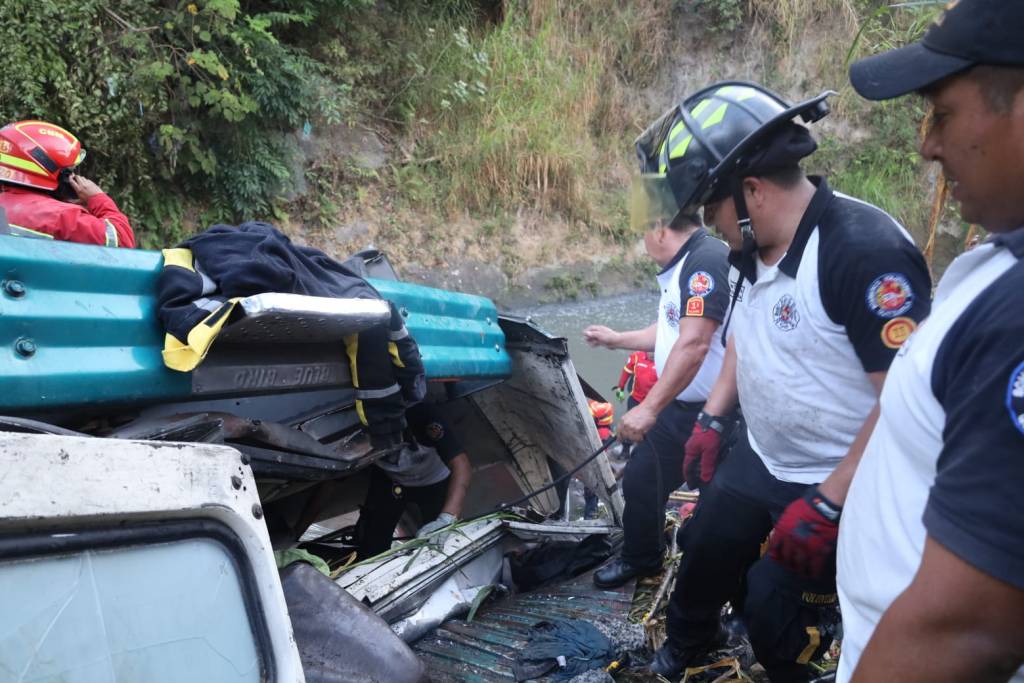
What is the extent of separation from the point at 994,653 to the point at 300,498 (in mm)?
2661

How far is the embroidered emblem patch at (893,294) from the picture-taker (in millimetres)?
1822

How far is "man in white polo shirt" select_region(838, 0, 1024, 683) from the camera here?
0.91 meters

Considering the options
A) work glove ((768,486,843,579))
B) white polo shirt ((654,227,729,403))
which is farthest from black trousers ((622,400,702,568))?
work glove ((768,486,843,579))

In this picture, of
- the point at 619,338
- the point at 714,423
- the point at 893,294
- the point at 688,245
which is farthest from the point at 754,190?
the point at 619,338

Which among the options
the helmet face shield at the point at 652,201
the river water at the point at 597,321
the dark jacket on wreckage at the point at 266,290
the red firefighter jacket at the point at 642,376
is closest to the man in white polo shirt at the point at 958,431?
the helmet face shield at the point at 652,201

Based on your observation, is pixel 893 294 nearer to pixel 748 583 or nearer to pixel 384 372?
pixel 748 583

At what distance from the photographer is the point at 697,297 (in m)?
3.25

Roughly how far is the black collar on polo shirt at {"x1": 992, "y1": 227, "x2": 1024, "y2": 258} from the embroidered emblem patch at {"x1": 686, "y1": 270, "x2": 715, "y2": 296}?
2.14 metres

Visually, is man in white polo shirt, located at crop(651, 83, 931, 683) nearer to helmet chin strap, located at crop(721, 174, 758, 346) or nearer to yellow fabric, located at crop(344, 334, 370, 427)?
helmet chin strap, located at crop(721, 174, 758, 346)

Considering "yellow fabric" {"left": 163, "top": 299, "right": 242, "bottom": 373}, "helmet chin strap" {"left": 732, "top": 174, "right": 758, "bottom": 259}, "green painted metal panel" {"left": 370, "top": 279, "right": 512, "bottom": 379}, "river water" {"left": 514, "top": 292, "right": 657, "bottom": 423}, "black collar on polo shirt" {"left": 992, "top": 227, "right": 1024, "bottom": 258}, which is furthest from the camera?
"river water" {"left": 514, "top": 292, "right": 657, "bottom": 423}

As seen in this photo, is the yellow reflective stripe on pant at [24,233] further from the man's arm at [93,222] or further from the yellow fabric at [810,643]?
the yellow fabric at [810,643]

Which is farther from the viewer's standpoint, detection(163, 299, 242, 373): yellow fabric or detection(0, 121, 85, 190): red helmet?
detection(0, 121, 85, 190): red helmet

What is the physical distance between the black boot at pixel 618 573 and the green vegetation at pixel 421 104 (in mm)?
2587

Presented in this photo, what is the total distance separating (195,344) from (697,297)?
200cm
